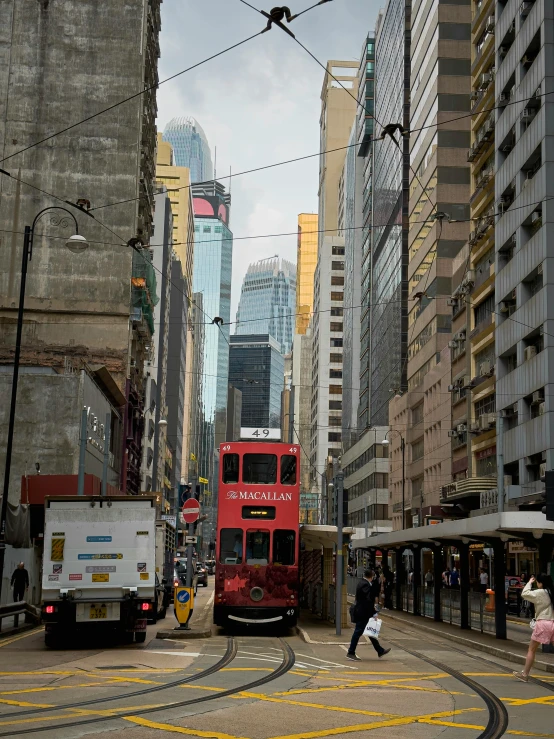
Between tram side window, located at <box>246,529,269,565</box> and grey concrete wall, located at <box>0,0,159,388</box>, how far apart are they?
3314 cm

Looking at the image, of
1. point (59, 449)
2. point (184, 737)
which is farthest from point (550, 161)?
point (184, 737)

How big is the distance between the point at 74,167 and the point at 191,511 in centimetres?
3961

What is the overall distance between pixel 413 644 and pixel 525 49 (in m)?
36.3

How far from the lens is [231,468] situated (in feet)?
86.3

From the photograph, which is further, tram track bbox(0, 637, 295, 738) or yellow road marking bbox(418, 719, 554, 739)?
yellow road marking bbox(418, 719, 554, 739)

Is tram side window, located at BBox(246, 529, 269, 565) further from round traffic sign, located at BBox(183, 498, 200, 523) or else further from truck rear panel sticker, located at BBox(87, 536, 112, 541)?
truck rear panel sticker, located at BBox(87, 536, 112, 541)

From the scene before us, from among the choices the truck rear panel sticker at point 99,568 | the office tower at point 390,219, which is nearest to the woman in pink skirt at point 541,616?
the truck rear panel sticker at point 99,568

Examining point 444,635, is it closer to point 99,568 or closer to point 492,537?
point 492,537

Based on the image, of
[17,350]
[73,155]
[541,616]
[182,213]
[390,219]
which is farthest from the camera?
[182,213]

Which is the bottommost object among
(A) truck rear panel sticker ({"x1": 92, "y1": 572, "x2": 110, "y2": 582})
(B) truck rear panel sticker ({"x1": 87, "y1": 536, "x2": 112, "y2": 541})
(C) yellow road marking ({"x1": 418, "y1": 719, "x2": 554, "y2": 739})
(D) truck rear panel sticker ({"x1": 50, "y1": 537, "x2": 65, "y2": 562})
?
(C) yellow road marking ({"x1": 418, "y1": 719, "x2": 554, "y2": 739})

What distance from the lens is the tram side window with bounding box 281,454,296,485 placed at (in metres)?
26.3

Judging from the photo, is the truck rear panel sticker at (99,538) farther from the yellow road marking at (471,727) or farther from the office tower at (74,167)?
the office tower at (74,167)

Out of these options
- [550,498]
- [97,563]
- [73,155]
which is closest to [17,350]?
[97,563]

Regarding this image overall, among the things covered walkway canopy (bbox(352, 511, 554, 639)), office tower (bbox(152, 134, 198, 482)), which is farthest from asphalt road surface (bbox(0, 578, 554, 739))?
office tower (bbox(152, 134, 198, 482))
